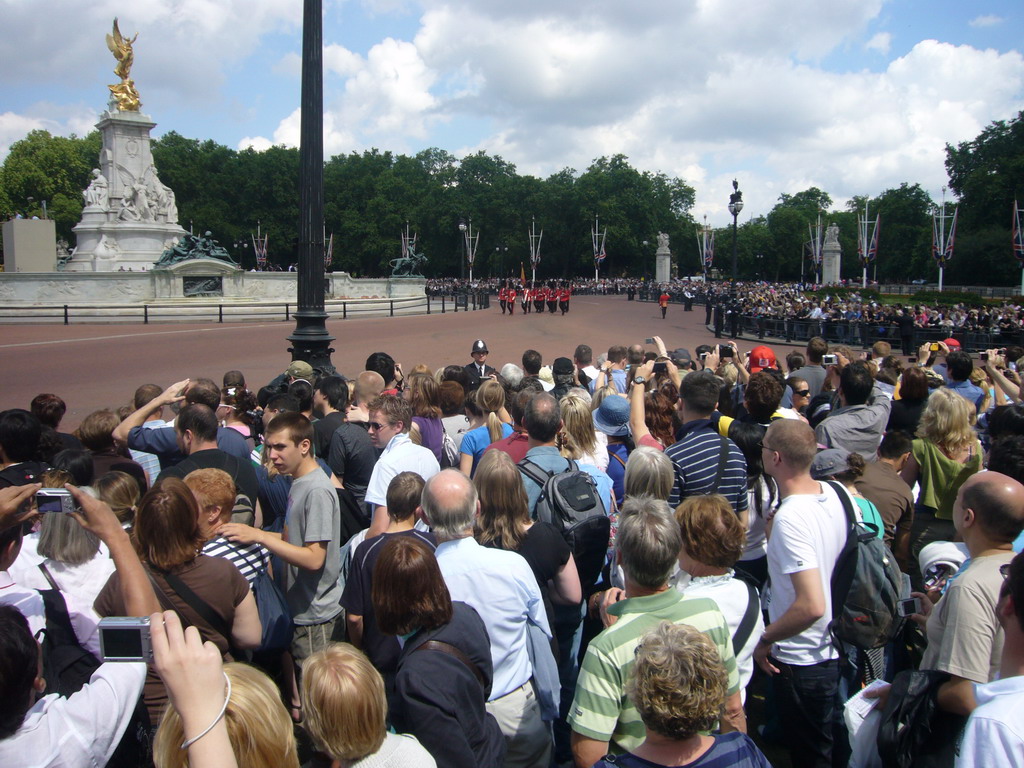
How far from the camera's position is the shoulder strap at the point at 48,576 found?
3129 millimetres

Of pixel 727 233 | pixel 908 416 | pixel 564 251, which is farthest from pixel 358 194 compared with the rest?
pixel 908 416

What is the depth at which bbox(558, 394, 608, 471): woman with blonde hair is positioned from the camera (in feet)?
16.2

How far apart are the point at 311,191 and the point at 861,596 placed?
806 cm

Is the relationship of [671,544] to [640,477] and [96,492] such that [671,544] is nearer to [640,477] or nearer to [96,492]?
[640,477]

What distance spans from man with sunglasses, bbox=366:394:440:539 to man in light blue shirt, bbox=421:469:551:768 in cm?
74

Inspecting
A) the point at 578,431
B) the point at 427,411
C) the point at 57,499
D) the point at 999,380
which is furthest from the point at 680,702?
the point at 999,380

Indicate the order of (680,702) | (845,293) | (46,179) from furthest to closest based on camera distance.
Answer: (46,179), (845,293), (680,702)

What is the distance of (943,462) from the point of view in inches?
195

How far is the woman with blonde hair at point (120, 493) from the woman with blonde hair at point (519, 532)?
1852 mm

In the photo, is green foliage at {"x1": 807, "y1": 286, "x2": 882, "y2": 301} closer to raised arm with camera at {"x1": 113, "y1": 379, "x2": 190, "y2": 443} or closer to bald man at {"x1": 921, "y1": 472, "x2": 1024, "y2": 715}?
raised arm with camera at {"x1": 113, "y1": 379, "x2": 190, "y2": 443}

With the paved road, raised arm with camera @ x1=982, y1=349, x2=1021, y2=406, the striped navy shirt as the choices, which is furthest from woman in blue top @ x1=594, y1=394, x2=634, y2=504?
the paved road

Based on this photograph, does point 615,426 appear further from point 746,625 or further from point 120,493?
point 120,493

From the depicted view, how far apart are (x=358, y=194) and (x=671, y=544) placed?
92.1 metres

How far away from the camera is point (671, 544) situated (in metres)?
2.81
